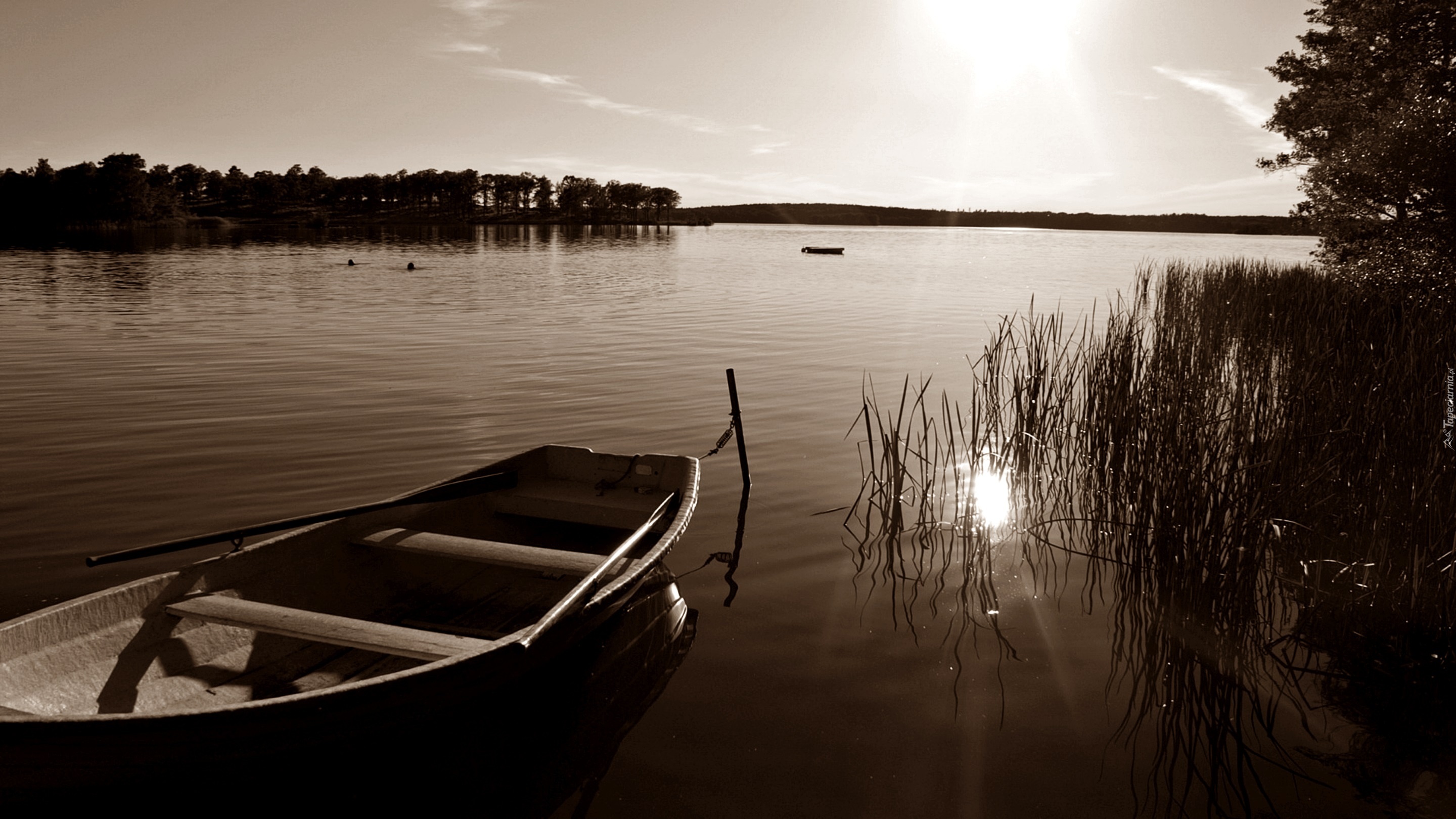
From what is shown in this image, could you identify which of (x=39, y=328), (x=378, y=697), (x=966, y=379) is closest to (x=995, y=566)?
(x=378, y=697)

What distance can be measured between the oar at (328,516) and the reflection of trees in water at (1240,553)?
316 cm

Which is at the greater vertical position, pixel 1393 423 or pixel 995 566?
pixel 1393 423

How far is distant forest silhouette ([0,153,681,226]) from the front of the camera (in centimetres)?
9581

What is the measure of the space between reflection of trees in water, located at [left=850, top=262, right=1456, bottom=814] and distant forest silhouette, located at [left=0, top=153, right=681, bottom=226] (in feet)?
368

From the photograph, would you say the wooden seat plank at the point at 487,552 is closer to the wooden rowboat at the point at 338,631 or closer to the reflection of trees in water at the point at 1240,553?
the wooden rowboat at the point at 338,631

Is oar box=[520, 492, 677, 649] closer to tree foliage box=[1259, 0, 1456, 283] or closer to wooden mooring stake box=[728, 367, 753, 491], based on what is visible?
wooden mooring stake box=[728, 367, 753, 491]

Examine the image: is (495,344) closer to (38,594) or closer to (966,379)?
(966,379)

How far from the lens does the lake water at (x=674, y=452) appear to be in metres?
4.52

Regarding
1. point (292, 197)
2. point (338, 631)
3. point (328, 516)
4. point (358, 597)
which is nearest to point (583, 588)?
point (338, 631)

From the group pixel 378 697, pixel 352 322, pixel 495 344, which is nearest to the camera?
→ pixel 378 697

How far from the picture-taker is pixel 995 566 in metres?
7.23

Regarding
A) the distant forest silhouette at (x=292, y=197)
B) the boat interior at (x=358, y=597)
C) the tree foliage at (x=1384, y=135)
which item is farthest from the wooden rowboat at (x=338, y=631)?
the distant forest silhouette at (x=292, y=197)

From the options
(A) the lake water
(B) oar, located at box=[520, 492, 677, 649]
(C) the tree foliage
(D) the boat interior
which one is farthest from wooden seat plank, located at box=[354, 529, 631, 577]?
(C) the tree foliage

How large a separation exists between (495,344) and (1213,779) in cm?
1682
